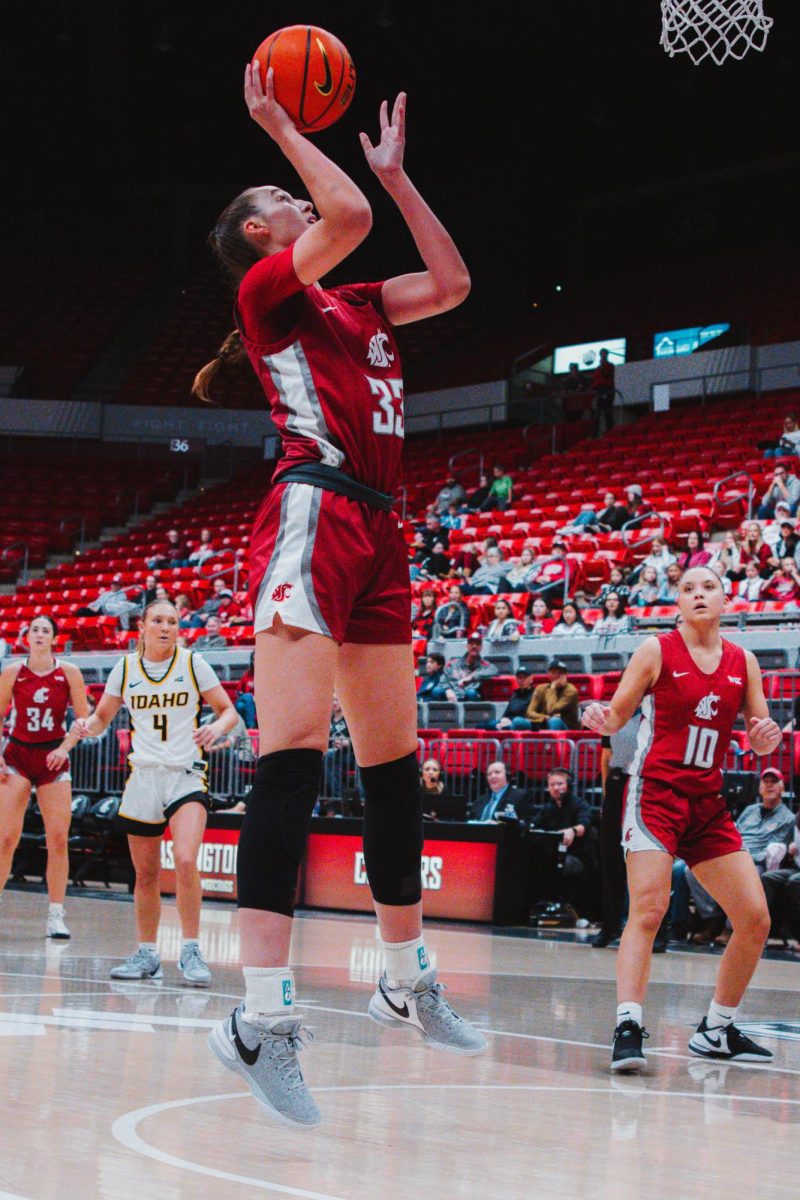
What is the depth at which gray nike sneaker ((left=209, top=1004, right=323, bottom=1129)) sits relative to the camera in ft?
10.6

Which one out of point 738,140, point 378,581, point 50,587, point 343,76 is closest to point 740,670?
point 378,581

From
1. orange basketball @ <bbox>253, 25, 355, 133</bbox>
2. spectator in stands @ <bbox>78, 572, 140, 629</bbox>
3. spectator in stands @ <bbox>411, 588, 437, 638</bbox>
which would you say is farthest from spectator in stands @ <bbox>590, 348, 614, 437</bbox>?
orange basketball @ <bbox>253, 25, 355, 133</bbox>

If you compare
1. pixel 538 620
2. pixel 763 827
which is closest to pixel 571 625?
pixel 538 620

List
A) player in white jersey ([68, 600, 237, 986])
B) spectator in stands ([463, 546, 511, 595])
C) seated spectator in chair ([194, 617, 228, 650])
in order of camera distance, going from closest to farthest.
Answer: player in white jersey ([68, 600, 237, 986])
spectator in stands ([463, 546, 511, 595])
seated spectator in chair ([194, 617, 228, 650])

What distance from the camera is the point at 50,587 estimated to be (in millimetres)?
26016

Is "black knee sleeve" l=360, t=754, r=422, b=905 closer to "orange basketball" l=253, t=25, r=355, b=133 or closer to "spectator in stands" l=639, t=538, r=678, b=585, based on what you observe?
"orange basketball" l=253, t=25, r=355, b=133

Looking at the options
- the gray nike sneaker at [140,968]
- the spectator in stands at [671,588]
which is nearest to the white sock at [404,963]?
the gray nike sneaker at [140,968]

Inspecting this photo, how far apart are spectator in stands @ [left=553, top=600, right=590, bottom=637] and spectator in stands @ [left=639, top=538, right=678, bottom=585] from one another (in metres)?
0.95

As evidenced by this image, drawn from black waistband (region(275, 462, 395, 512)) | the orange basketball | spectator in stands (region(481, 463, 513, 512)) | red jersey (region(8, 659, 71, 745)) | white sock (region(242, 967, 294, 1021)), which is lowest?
white sock (region(242, 967, 294, 1021))

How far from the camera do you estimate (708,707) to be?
5449 millimetres

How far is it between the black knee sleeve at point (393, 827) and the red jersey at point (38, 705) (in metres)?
6.46

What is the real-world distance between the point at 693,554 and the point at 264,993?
509 inches

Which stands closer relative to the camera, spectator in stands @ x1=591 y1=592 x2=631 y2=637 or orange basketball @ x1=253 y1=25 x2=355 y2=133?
orange basketball @ x1=253 y1=25 x2=355 y2=133

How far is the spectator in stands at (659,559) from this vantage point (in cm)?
1579
